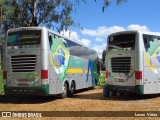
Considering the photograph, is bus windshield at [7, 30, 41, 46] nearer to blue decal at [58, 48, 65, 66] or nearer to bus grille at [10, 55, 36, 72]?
bus grille at [10, 55, 36, 72]

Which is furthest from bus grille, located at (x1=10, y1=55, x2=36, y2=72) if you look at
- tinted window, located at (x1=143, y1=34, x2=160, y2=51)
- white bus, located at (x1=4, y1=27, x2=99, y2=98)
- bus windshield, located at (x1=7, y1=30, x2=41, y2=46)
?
tinted window, located at (x1=143, y1=34, x2=160, y2=51)

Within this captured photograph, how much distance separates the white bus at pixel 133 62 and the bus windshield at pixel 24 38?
4649 mm

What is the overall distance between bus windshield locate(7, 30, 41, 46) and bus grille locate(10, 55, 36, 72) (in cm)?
65

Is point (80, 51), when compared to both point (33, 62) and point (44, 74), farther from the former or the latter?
point (44, 74)

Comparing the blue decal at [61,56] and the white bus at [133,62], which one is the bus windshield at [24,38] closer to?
the blue decal at [61,56]

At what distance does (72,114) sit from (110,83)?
6.95 meters

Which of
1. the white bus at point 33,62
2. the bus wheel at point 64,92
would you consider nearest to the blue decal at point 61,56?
the white bus at point 33,62

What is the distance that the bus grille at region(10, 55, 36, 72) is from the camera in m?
16.5

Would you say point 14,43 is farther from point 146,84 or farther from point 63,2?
point 63,2

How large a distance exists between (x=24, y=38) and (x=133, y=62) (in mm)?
5584

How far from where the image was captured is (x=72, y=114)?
1278 centimetres

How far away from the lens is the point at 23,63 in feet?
54.5

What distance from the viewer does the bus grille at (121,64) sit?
18.2m

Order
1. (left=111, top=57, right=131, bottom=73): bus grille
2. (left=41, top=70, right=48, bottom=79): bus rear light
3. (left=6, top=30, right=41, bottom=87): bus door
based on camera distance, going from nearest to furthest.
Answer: (left=41, top=70, right=48, bottom=79): bus rear light → (left=6, top=30, right=41, bottom=87): bus door → (left=111, top=57, right=131, bottom=73): bus grille
